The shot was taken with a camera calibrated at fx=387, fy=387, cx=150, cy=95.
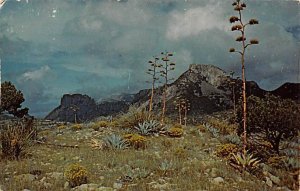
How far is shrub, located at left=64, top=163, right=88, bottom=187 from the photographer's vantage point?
601cm

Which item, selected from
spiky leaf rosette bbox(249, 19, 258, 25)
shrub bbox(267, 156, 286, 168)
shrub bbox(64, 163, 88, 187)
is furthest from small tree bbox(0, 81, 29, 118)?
shrub bbox(267, 156, 286, 168)

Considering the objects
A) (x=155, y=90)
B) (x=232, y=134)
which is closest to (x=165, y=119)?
(x=155, y=90)

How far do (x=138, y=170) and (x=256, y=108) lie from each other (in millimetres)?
2700

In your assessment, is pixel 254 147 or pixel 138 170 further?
pixel 254 147

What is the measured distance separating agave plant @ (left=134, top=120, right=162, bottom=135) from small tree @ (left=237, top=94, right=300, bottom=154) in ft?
7.14

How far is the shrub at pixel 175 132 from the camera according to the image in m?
9.20

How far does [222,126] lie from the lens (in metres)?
8.88

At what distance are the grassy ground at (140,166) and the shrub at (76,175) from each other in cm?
15

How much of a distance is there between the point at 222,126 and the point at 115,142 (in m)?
2.51

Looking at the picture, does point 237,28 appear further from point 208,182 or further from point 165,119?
point 165,119

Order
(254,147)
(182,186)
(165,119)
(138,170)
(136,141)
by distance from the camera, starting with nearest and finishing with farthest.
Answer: (182,186), (138,170), (254,147), (136,141), (165,119)

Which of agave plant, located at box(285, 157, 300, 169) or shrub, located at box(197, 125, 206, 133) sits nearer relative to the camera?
agave plant, located at box(285, 157, 300, 169)

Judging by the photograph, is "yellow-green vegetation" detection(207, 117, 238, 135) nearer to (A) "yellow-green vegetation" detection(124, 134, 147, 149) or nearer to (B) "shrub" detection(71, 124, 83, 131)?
(A) "yellow-green vegetation" detection(124, 134, 147, 149)

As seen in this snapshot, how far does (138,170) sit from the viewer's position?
21.4ft
